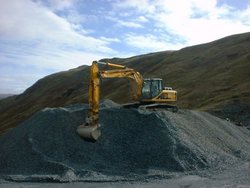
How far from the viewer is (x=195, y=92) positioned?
208 ft

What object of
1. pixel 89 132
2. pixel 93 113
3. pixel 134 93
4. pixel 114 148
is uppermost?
pixel 134 93

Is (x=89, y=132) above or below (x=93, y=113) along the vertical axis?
below

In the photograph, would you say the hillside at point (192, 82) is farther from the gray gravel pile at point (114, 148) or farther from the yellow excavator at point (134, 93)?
the gray gravel pile at point (114, 148)

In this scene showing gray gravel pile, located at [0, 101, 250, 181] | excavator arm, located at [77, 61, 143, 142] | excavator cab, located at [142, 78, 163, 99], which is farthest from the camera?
excavator cab, located at [142, 78, 163, 99]

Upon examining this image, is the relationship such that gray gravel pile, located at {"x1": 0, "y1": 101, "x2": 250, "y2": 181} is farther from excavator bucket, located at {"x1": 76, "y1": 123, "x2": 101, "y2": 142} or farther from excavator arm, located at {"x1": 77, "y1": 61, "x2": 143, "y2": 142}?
excavator arm, located at {"x1": 77, "y1": 61, "x2": 143, "y2": 142}

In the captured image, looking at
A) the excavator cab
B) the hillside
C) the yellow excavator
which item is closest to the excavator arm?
the yellow excavator

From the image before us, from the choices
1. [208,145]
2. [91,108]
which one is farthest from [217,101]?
[91,108]

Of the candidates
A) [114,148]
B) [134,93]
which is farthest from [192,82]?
[114,148]

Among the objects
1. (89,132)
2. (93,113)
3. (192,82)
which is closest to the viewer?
(89,132)

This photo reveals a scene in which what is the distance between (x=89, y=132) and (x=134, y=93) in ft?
24.3

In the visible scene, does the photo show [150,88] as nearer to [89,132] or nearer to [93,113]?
[93,113]

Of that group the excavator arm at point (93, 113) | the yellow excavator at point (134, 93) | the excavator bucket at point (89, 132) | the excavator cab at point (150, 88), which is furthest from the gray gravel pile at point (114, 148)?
the excavator cab at point (150, 88)

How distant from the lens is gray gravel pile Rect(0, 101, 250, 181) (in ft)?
72.8

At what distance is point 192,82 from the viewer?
72.9 m
